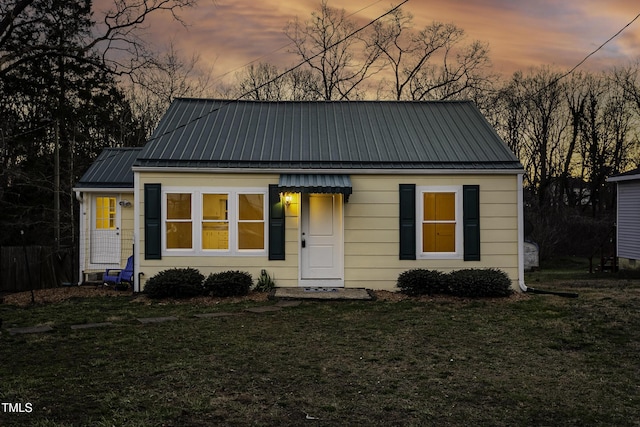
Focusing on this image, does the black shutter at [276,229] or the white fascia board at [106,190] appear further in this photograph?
the white fascia board at [106,190]

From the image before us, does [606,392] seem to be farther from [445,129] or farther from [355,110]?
[355,110]

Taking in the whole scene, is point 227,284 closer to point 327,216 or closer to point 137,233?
point 137,233

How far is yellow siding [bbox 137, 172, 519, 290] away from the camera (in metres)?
11.4

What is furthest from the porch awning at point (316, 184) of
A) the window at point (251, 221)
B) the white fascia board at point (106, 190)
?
the white fascia board at point (106, 190)

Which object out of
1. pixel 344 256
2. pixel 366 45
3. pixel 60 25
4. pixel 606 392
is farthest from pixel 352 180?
pixel 366 45

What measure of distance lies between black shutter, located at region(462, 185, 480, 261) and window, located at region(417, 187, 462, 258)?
0.44 feet

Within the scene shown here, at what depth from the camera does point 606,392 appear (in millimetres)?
4957

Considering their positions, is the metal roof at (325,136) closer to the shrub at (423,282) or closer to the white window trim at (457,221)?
the white window trim at (457,221)

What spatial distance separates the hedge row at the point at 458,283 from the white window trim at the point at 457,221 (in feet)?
1.75

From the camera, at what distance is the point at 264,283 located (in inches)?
443

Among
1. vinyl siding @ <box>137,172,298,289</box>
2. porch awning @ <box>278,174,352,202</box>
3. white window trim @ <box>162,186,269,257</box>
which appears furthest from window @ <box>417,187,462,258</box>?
white window trim @ <box>162,186,269,257</box>

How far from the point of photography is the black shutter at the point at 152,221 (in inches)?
444

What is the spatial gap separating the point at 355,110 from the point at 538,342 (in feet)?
28.3

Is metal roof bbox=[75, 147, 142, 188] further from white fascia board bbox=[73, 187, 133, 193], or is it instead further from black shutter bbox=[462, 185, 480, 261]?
black shutter bbox=[462, 185, 480, 261]
